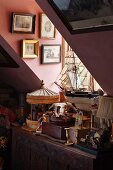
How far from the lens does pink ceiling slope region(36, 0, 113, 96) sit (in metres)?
2.70

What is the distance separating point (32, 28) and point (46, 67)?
490 millimetres

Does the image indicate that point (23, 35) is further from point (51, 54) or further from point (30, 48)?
point (51, 54)

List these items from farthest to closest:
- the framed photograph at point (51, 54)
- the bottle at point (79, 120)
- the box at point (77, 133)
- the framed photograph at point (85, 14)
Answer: the framed photograph at point (51, 54), the bottle at point (79, 120), the box at point (77, 133), the framed photograph at point (85, 14)

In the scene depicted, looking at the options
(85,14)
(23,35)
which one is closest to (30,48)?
(23,35)

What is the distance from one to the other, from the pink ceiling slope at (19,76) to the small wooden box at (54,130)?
0.59 metres

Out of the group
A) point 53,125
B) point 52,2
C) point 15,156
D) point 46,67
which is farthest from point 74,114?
point 52,2

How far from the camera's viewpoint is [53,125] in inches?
146

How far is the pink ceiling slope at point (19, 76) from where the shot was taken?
3897mm

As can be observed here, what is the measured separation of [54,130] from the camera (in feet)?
12.1

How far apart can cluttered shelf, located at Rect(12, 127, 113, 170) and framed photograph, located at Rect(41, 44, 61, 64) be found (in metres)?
0.85

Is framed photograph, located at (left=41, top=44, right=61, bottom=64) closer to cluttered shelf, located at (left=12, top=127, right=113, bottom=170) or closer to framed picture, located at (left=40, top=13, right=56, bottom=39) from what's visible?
framed picture, located at (left=40, top=13, right=56, bottom=39)

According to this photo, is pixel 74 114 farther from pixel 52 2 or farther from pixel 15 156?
pixel 52 2

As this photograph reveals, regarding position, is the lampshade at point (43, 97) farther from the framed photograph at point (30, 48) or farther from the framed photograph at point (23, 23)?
the framed photograph at point (23, 23)

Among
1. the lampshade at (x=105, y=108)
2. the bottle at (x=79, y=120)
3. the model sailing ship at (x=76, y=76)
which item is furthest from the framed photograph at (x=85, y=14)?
the bottle at (x=79, y=120)
